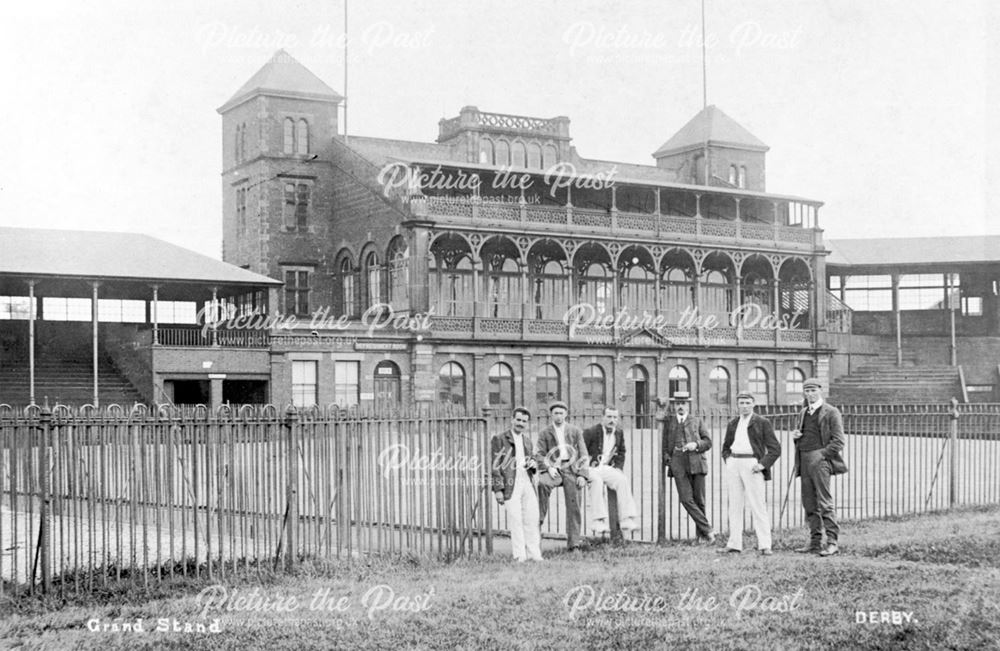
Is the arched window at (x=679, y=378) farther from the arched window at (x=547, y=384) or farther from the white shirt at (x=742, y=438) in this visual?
the white shirt at (x=742, y=438)

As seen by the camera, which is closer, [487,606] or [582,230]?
[487,606]

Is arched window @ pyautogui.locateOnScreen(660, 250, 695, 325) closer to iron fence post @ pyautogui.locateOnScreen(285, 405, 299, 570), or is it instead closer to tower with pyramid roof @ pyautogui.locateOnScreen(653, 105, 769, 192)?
tower with pyramid roof @ pyautogui.locateOnScreen(653, 105, 769, 192)

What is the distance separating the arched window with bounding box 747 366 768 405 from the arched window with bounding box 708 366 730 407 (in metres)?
1.07

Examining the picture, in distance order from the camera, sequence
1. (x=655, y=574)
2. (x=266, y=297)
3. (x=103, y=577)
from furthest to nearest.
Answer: (x=266, y=297), (x=655, y=574), (x=103, y=577)

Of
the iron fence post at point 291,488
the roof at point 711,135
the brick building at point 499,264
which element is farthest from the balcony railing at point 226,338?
the roof at point 711,135

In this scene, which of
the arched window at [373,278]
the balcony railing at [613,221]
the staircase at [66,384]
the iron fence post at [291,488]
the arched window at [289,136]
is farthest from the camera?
the arched window at [289,136]

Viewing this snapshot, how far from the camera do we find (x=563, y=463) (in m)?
13.1

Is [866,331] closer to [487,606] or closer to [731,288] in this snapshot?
[731,288]

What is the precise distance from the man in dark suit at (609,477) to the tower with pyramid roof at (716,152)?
141 feet

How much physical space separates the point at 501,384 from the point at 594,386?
378 centimetres

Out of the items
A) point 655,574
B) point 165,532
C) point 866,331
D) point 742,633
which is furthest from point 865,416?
point 866,331

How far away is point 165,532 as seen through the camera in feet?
49.7

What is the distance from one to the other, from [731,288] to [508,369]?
11935 mm

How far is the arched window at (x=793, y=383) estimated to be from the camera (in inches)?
1852
